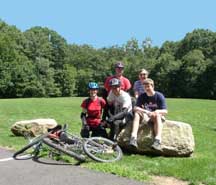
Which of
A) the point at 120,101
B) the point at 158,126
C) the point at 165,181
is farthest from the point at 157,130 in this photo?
the point at 165,181

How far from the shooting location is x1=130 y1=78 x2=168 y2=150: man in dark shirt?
27.0 feet

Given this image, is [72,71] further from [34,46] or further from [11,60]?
[11,60]

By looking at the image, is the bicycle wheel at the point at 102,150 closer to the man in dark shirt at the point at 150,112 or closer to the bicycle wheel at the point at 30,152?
the man in dark shirt at the point at 150,112

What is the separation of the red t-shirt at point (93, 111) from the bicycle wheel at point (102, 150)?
3.29ft

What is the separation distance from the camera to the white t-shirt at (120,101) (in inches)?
358

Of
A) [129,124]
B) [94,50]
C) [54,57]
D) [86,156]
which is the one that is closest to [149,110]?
[129,124]

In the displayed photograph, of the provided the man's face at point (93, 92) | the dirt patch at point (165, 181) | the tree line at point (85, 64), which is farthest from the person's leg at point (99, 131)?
the tree line at point (85, 64)

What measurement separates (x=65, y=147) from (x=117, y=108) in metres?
1.81

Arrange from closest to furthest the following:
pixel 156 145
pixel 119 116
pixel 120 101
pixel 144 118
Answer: pixel 156 145
pixel 144 118
pixel 119 116
pixel 120 101

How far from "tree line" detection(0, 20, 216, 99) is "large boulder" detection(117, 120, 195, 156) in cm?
5473

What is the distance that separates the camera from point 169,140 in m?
8.22

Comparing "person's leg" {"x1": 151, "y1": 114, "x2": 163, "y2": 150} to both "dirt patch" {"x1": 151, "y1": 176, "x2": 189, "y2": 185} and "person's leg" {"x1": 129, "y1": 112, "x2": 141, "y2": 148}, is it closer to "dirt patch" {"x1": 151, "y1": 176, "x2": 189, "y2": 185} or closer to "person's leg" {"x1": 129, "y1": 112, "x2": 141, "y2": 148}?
"person's leg" {"x1": 129, "y1": 112, "x2": 141, "y2": 148}

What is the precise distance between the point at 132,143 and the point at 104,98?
76.3 inches

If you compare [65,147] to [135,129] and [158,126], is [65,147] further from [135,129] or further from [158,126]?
[158,126]
